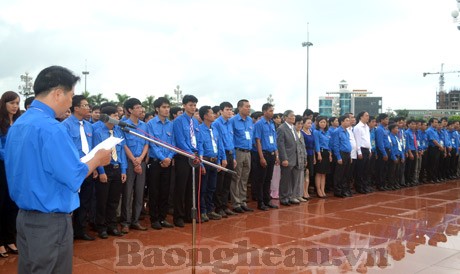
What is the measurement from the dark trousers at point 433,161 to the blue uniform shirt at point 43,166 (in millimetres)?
12179

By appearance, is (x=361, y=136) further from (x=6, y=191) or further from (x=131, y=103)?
(x=6, y=191)

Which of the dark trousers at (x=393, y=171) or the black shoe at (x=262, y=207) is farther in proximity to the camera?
the dark trousers at (x=393, y=171)

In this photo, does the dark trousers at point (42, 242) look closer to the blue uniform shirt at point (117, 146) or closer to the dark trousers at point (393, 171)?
the blue uniform shirt at point (117, 146)

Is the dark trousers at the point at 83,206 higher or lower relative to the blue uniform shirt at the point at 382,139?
lower

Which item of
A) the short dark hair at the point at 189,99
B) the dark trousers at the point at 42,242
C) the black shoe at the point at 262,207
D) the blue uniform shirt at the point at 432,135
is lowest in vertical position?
the black shoe at the point at 262,207

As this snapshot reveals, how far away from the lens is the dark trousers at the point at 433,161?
491 inches

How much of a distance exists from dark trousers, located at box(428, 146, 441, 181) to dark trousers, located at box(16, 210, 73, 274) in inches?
481

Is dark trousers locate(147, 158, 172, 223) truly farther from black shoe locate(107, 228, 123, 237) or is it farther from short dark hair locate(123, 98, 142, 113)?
short dark hair locate(123, 98, 142, 113)

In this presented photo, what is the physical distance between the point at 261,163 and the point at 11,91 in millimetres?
4263

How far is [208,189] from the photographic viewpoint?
Result: 672cm

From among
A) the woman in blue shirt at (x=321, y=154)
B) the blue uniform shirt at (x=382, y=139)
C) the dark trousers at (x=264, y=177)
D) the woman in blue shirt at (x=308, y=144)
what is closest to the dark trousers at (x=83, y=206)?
the dark trousers at (x=264, y=177)

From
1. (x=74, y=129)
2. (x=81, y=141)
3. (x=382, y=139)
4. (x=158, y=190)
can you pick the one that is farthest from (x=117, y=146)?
(x=382, y=139)

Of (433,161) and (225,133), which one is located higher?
(225,133)

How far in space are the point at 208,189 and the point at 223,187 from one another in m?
0.51
